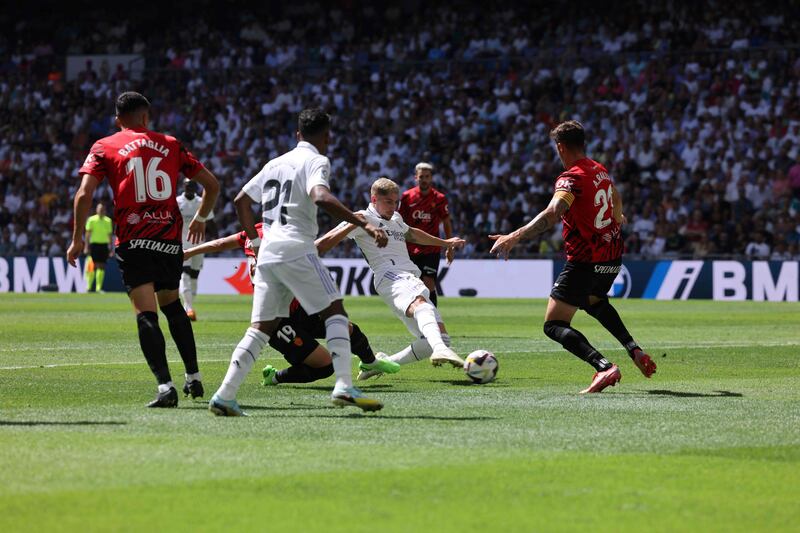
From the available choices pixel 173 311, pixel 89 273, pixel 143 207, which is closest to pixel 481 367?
pixel 173 311

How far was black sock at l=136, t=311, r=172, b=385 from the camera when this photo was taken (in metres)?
9.68

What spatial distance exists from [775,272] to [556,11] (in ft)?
45.0

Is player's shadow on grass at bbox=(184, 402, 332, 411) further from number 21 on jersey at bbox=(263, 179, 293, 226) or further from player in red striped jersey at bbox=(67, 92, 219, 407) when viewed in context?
number 21 on jersey at bbox=(263, 179, 293, 226)

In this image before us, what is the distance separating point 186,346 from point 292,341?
120 centimetres

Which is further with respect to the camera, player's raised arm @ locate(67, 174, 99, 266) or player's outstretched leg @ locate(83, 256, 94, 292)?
player's outstretched leg @ locate(83, 256, 94, 292)

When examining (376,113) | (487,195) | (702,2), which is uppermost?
(702,2)

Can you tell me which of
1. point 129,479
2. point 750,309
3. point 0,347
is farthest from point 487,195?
point 129,479

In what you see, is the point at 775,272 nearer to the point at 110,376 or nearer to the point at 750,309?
the point at 750,309

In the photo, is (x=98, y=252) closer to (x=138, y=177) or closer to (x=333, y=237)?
(x=333, y=237)

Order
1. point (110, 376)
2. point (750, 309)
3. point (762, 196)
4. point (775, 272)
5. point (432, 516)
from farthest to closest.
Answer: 1. point (762, 196)
2. point (775, 272)
3. point (750, 309)
4. point (110, 376)
5. point (432, 516)

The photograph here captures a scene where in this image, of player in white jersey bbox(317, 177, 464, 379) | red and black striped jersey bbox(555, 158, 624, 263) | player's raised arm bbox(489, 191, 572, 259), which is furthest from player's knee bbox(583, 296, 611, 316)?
player in white jersey bbox(317, 177, 464, 379)

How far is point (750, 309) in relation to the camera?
26.7 meters

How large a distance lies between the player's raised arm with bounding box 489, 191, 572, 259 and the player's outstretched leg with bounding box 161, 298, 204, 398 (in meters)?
2.56

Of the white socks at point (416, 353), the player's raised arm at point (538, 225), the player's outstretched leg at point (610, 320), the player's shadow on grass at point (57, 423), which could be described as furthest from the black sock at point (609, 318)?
the player's shadow on grass at point (57, 423)
